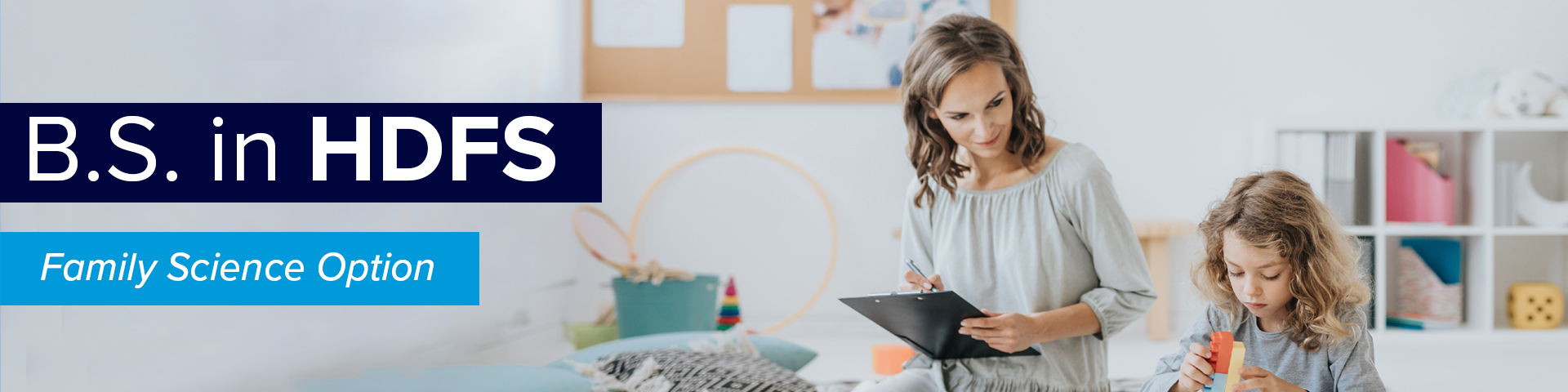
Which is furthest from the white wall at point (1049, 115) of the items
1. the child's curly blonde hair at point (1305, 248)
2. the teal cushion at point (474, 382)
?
the child's curly blonde hair at point (1305, 248)

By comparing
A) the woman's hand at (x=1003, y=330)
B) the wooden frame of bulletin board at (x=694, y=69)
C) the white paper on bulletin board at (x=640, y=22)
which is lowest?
the woman's hand at (x=1003, y=330)

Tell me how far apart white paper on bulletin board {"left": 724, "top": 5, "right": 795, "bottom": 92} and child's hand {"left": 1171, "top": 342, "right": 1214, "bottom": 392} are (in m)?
2.38

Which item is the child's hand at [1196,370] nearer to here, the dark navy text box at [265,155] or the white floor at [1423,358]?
the dark navy text box at [265,155]

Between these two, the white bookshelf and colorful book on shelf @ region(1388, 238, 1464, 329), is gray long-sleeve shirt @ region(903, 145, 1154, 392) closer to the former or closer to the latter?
the white bookshelf

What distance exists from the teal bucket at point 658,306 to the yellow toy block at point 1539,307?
2463mm

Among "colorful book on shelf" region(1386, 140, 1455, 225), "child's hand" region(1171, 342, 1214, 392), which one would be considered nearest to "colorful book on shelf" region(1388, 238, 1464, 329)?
"colorful book on shelf" region(1386, 140, 1455, 225)

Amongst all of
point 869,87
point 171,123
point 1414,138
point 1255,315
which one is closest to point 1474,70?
point 1414,138

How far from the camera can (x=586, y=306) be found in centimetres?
320

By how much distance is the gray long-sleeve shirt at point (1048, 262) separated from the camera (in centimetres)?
107

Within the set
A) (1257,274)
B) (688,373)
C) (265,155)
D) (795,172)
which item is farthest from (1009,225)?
(795,172)

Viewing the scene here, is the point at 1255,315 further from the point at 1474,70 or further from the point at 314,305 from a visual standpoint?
the point at 1474,70

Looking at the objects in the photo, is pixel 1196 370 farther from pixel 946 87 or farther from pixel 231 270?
pixel 231 270

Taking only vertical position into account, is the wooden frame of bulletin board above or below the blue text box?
above

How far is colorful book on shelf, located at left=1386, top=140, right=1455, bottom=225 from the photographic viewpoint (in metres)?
2.78
